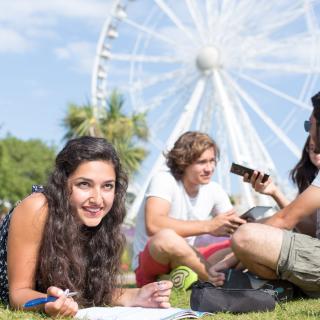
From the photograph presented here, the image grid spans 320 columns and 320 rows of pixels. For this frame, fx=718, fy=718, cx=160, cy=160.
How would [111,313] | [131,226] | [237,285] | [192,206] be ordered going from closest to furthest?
1. [111,313]
2. [237,285]
3. [192,206]
4. [131,226]

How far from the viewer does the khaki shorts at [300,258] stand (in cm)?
432

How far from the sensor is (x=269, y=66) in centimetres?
2495

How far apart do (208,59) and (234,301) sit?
21.6 metres

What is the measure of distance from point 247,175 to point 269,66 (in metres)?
20.3

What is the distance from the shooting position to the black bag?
401cm

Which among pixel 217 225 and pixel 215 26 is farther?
pixel 215 26

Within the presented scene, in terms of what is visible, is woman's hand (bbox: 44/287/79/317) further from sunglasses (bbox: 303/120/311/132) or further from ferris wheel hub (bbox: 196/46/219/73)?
ferris wheel hub (bbox: 196/46/219/73)

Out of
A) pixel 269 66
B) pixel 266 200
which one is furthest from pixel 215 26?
pixel 266 200

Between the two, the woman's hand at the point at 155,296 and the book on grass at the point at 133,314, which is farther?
the woman's hand at the point at 155,296

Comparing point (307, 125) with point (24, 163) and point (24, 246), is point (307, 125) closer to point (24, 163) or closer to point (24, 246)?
point (24, 246)

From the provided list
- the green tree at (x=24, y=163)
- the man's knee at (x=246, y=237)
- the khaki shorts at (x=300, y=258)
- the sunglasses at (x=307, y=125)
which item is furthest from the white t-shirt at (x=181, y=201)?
the green tree at (x=24, y=163)

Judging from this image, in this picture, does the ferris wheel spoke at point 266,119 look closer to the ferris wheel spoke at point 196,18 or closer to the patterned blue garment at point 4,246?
the ferris wheel spoke at point 196,18

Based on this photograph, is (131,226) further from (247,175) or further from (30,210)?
(30,210)

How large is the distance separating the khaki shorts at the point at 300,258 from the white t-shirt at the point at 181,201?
164cm
